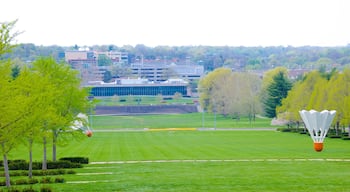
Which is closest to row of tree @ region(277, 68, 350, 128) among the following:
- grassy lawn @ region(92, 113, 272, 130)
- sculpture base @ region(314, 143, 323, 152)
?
grassy lawn @ region(92, 113, 272, 130)

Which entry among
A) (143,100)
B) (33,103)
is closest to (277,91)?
(33,103)

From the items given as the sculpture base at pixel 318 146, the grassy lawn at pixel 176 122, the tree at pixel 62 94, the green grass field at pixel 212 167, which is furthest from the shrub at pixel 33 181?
the grassy lawn at pixel 176 122

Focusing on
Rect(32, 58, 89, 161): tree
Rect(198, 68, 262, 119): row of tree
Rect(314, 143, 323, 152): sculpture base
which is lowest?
Rect(198, 68, 262, 119): row of tree

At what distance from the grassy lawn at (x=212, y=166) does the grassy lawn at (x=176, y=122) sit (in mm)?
39925

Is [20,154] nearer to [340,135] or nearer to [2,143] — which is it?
[2,143]

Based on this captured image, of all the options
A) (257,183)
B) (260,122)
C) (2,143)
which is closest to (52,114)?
(2,143)

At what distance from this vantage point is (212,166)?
42.7 m

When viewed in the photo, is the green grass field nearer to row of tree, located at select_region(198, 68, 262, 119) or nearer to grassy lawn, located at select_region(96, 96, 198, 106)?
row of tree, located at select_region(198, 68, 262, 119)

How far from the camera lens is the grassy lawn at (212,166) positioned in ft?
102

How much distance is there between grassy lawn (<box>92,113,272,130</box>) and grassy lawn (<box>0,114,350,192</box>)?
3993 cm

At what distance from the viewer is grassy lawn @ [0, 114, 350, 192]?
102 ft

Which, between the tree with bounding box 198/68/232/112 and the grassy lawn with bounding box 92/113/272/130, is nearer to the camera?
the grassy lawn with bounding box 92/113/272/130

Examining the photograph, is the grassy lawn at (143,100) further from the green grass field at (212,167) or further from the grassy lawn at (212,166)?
the green grass field at (212,167)

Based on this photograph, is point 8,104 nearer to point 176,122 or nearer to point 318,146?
point 318,146
